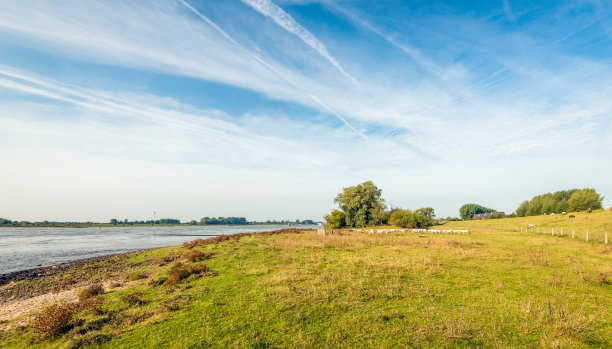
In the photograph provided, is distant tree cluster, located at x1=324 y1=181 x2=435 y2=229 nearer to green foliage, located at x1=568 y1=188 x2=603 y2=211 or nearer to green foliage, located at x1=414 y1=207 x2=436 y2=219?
green foliage, located at x1=414 y1=207 x2=436 y2=219

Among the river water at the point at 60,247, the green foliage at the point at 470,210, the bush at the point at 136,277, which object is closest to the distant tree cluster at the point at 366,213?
the river water at the point at 60,247

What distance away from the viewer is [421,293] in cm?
1123

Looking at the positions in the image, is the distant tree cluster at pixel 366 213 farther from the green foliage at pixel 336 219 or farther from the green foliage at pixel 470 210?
the green foliage at pixel 470 210

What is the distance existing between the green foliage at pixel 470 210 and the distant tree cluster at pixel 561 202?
58.1 m

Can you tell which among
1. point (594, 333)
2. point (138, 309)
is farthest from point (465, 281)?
point (138, 309)

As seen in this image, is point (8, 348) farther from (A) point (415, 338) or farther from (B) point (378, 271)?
(B) point (378, 271)

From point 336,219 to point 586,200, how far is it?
258 feet

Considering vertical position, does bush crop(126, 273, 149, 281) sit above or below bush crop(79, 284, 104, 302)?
below

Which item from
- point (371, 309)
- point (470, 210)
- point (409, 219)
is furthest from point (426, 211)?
point (470, 210)

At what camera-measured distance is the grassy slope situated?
7602mm

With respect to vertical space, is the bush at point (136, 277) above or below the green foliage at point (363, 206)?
below

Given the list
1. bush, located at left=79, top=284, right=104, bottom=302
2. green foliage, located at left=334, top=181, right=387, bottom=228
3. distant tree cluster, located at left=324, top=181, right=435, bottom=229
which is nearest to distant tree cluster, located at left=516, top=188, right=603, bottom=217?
distant tree cluster, located at left=324, top=181, right=435, bottom=229

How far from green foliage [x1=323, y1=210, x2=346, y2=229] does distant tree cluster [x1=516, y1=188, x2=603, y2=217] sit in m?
74.3

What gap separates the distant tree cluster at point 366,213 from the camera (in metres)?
57.1
